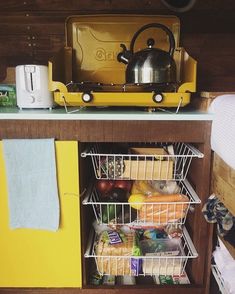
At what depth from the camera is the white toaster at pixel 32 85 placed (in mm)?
1088

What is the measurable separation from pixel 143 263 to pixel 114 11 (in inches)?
46.9

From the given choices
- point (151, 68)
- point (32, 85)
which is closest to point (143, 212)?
point (151, 68)

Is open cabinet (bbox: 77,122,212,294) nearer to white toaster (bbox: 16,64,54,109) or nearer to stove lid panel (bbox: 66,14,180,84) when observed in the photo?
white toaster (bbox: 16,64,54,109)

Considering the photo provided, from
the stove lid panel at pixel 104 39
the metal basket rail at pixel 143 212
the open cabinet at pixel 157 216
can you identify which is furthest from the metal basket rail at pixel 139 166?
the stove lid panel at pixel 104 39

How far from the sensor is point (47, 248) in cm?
105

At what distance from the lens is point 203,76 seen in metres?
1.46

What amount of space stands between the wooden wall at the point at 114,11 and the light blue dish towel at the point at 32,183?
660 mm

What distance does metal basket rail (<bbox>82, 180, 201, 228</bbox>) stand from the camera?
3.51 feet

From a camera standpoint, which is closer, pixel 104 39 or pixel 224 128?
pixel 224 128

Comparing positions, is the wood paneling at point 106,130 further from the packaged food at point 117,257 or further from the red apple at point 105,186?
the packaged food at point 117,257

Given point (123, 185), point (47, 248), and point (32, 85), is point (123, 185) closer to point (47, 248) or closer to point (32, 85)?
point (47, 248)

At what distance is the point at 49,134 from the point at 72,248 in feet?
1.43

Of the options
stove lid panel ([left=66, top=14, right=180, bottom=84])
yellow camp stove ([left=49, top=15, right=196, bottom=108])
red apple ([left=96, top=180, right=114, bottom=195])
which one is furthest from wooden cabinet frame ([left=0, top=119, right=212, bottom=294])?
stove lid panel ([left=66, top=14, right=180, bottom=84])

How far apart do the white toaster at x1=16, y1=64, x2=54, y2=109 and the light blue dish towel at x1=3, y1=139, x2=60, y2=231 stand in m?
0.20
